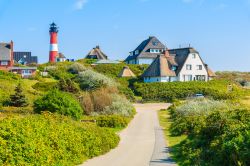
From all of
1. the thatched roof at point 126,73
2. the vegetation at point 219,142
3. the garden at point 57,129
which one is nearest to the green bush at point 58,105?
the garden at point 57,129

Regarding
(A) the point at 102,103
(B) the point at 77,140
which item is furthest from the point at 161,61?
(B) the point at 77,140

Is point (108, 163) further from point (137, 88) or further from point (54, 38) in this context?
point (54, 38)

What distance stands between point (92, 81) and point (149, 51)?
26.9 meters

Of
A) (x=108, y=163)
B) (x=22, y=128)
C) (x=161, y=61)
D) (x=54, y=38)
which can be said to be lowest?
(x=108, y=163)

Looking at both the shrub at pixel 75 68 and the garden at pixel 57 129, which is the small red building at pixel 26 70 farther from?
the garden at pixel 57 129

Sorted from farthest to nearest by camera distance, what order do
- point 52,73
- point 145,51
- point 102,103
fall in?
point 145,51
point 52,73
point 102,103

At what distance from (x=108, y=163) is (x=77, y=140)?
2.00 m

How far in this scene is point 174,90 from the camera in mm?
62281

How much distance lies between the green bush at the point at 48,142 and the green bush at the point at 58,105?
792 cm

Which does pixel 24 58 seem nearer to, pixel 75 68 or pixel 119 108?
pixel 75 68

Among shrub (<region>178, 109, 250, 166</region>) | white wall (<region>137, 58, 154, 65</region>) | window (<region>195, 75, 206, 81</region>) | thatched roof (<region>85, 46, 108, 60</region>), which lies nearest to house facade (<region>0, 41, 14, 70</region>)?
white wall (<region>137, 58, 154, 65</region>)

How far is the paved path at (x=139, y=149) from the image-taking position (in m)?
21.0

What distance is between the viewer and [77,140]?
2181 cm

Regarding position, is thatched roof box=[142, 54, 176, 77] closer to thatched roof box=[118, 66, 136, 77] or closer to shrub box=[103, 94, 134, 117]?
thatched roof box=[118, 66, 136, 77]
